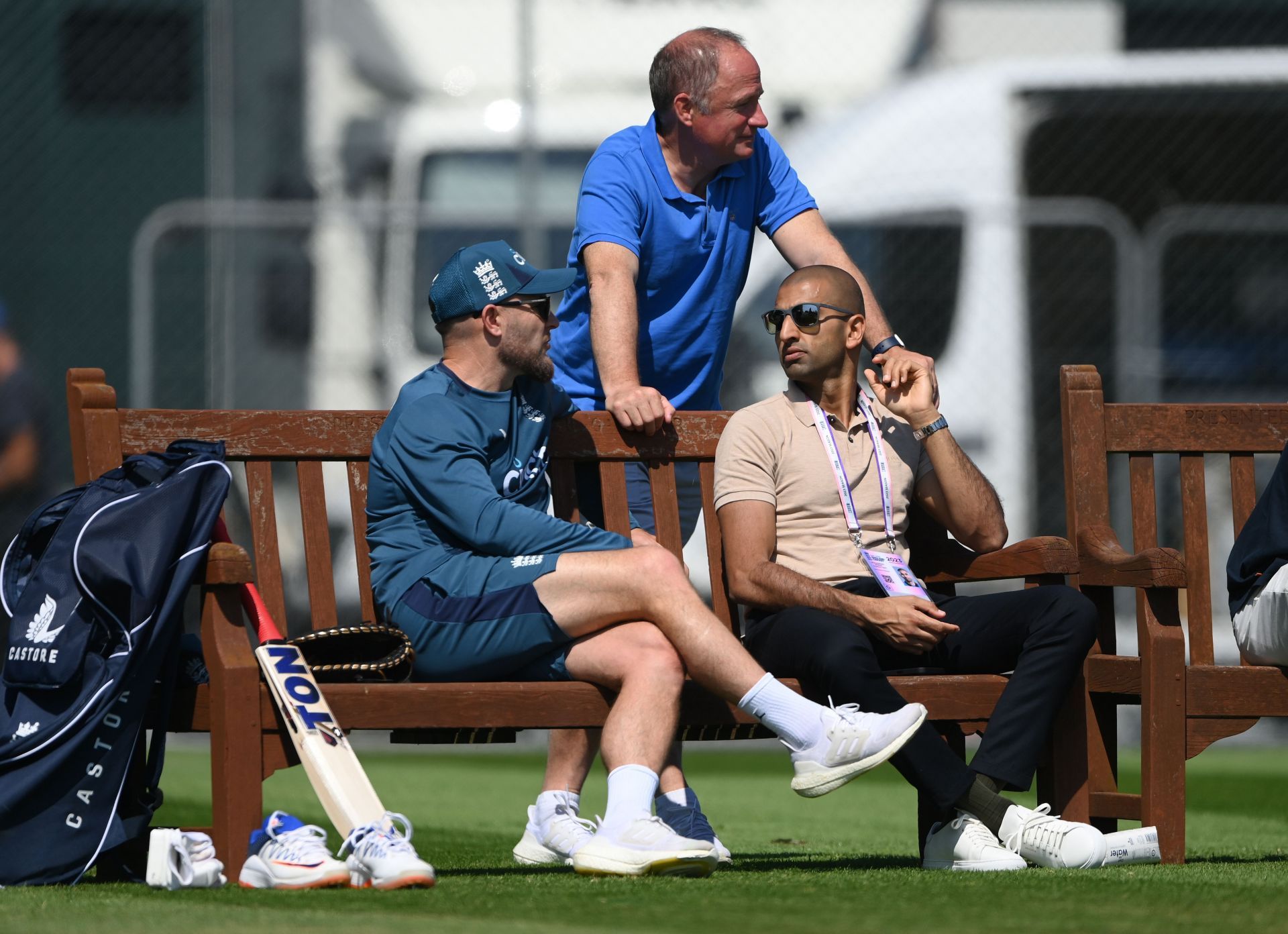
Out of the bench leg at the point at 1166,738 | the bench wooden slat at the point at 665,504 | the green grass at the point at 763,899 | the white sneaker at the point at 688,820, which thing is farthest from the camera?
the bench wooden slat at the point at 665,504

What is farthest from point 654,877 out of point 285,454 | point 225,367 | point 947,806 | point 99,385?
point 225,367

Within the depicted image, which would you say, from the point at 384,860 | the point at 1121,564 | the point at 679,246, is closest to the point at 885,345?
the point at 679,246

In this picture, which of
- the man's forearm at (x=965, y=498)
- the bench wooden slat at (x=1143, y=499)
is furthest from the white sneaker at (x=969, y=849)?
the bench wooden slat at (x=1143, y=499)

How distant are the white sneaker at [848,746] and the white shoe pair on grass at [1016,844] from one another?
0.31 m

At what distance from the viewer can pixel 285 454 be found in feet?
16.5

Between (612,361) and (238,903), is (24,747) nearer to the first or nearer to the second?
(238,903)

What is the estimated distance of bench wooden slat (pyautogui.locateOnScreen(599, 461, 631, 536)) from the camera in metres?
5.19

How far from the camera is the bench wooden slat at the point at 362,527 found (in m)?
4.98

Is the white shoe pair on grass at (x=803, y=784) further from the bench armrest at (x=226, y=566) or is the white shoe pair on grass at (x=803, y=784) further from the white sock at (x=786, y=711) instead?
the bench armrest at (x=226, y=566)

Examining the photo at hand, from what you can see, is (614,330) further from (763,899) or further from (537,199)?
(537,199)

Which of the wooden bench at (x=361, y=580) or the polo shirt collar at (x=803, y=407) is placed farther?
the polo shirt collar at (x=803, y=407)

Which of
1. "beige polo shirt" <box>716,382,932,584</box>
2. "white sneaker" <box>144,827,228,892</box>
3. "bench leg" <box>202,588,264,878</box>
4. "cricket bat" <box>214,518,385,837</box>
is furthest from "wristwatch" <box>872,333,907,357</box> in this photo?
"white sneaker" <box>144,827,228,892</box>

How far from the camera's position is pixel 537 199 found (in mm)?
9414

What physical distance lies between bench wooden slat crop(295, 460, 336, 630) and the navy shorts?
0.45 m
